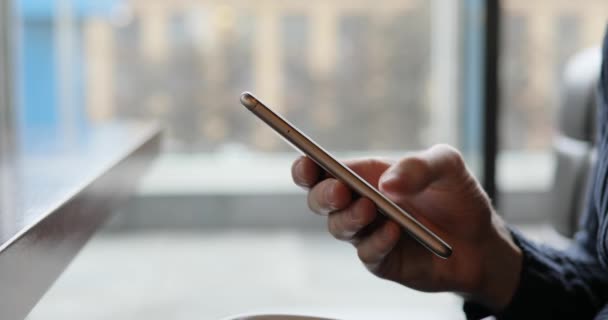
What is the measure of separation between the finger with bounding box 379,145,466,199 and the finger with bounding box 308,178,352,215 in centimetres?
3

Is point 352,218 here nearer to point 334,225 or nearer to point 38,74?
point 334,225

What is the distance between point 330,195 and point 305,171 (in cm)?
3

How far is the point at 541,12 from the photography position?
302cm

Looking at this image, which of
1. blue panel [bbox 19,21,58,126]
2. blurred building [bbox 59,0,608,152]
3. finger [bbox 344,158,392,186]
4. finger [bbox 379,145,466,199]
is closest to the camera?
finger [bbox 379,145,466,199]

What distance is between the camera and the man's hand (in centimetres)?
49

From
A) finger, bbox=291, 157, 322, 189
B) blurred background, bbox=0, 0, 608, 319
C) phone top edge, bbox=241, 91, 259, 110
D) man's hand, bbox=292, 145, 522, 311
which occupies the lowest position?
blurred background, bbox=0, 0, 608, 319

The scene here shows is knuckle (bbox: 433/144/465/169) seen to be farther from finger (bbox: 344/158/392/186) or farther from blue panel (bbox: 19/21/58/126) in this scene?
blue panel (bbox: 19/21/58/126)

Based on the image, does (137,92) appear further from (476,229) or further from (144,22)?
(476,229)

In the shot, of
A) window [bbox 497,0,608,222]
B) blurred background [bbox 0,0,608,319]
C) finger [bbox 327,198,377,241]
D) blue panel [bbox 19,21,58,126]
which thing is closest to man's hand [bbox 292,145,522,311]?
finger [bbox 327,198,377,241]

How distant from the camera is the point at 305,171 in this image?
51cm

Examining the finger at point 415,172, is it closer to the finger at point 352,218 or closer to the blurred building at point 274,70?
the finger at point 352,218

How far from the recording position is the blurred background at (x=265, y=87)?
119 inches

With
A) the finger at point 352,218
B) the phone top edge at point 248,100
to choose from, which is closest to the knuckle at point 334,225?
the finger at point 352,218

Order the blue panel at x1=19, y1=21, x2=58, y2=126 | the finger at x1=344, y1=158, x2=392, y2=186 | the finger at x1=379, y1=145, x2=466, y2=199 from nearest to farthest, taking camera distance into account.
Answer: the finger at x1=379, y1=145, x2=466, y2=199, the finger at x1=344, y1=158, x2=392, y2=186, the blue panel at x1=19, y1=21, x2=58, y2=126
